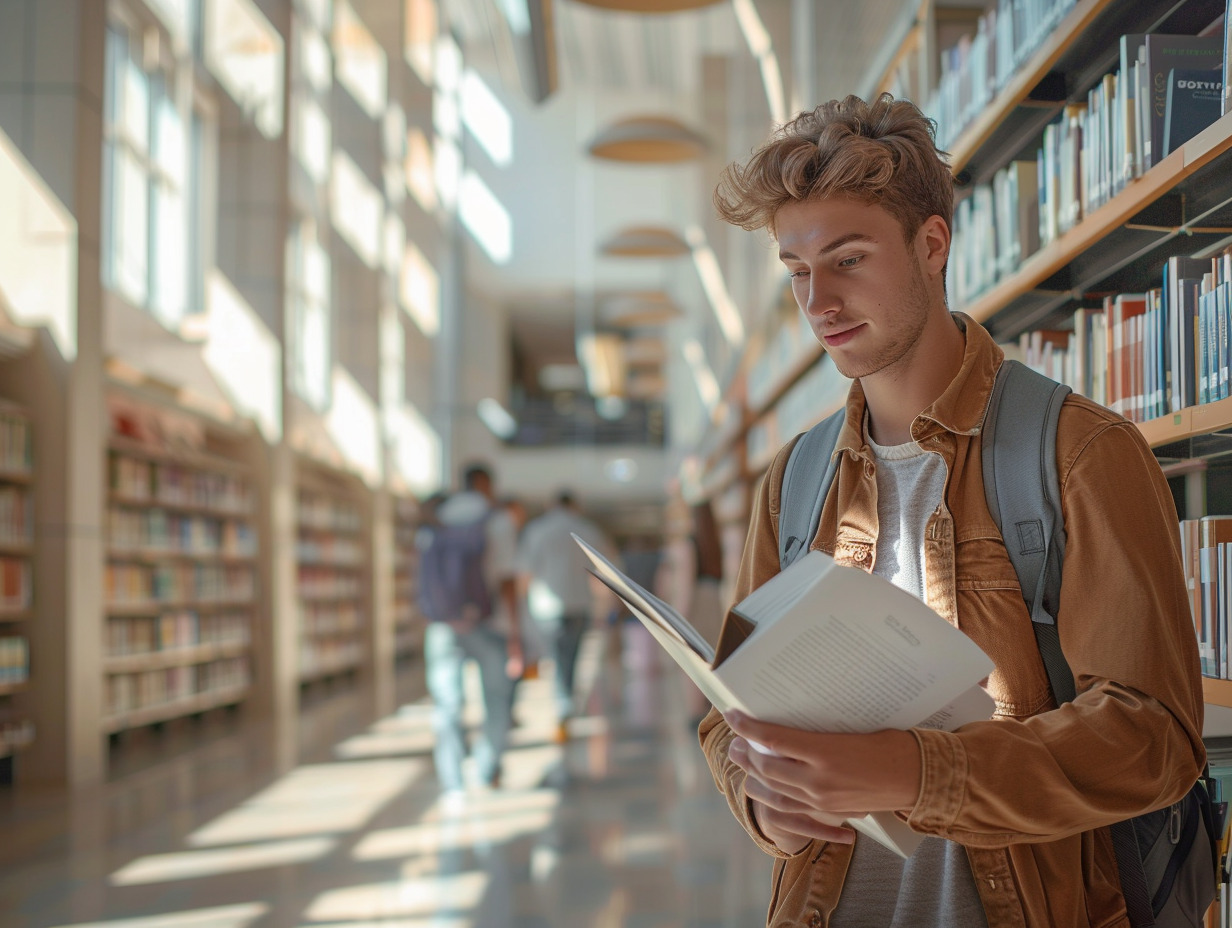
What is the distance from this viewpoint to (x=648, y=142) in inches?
487

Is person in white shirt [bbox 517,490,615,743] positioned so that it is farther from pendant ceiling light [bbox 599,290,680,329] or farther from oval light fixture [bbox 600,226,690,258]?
pendant ceiling light [bbox 599,290,680,329]

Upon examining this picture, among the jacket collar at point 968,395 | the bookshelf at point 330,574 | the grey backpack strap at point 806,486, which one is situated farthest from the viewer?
the bookshelf at point 330,574

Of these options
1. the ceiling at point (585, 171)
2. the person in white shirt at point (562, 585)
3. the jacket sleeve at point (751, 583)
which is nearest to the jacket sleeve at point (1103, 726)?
the jacket sleeve at point (751, 583)

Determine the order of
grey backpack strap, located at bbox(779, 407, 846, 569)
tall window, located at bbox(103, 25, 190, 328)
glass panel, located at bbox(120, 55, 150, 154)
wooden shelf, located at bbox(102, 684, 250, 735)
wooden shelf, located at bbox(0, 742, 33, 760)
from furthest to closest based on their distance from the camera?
glass panel, located at bbox(120, 55, 150, 154) < tall window, located at bbox(103, 25, 190, 328) < wooden shelf, located at bbox(102, 684, 250, 735) < wooden shelf, located at bbox(0, 742, 33, 760) < grey backpack strap, located at bbox(779, 407, 846, 569)

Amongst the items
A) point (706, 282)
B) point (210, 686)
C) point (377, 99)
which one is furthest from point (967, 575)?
point (706, 282)

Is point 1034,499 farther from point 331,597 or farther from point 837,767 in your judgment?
point 331,597

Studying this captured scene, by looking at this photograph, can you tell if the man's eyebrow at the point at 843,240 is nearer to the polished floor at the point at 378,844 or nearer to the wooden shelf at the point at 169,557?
the polished floor at the point at 378,844

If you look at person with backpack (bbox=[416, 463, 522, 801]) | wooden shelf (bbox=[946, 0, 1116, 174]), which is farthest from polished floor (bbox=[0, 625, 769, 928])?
wooden shelf (bbox=[946, 0, 1116, 174])

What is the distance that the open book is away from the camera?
0.99 metres

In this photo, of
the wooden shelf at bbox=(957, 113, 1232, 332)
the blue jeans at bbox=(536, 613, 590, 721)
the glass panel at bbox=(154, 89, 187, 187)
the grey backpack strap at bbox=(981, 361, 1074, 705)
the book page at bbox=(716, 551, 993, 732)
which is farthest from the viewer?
the glass panel at bbox=(154, 89, 187, 187)

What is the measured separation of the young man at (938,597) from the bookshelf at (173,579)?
6702mm

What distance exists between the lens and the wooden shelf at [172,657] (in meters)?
7.57

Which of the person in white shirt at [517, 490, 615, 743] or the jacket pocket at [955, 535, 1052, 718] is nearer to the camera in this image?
the jacket pocket at [955, 535, 1052, 718]

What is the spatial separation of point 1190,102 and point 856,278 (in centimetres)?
111
